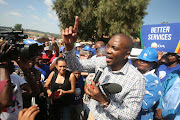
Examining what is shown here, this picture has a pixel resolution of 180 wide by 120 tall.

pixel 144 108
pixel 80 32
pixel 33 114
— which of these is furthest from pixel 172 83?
pixel 80 32

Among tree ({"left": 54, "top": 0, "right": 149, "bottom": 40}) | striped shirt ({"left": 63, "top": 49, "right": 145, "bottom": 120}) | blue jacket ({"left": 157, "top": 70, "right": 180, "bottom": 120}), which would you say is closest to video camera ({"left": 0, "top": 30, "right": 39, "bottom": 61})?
striped shirt ({"left": 63, "top": 49, "right": 145, "bottom": 120})

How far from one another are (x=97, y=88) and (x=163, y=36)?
257cm

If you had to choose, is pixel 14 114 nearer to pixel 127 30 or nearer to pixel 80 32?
pixel 127 30

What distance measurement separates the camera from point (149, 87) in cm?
200

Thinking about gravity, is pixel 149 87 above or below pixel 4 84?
below

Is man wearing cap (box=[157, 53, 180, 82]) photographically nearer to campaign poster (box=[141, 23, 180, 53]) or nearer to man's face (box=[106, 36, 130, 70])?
campaign poster (box=[141, 23, 180, 53])

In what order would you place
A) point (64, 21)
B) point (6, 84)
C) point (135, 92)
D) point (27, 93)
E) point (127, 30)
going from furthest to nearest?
point (64, 21), point (127, 30), point (27, 93), point (135, 92), point (6, 84)

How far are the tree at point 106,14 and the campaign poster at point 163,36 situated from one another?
12623mm

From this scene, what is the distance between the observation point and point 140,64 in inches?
100

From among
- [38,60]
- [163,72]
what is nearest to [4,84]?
[38,60]

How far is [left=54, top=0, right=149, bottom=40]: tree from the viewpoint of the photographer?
1536 centimetres

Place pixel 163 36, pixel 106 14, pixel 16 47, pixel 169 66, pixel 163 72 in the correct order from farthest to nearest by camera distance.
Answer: pixel 106 14
pixel 163 72
pixel 169 66
pixel 163 36
pixel 16 47

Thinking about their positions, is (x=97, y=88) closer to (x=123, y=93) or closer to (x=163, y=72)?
(x=123, y=93)

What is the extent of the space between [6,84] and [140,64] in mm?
2386
